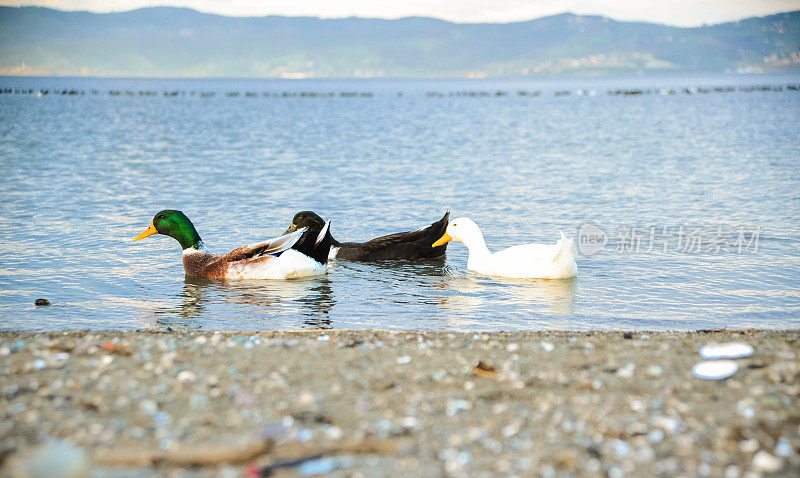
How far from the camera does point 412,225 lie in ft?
62.9

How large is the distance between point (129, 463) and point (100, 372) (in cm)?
196

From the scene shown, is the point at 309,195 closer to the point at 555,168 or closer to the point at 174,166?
the point at 174,166

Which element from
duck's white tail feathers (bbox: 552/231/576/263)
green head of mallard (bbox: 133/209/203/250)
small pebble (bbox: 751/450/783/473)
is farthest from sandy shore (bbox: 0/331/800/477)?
green head of mallard (bbox: 133/209/203/250)

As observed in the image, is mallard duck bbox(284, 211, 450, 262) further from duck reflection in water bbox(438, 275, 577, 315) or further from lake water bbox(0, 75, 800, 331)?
duck reflection in water bbox(438, 275, 577, 315)

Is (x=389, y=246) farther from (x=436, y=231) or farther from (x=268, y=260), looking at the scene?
(x=268, y=260)

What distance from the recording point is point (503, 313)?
11.2 m

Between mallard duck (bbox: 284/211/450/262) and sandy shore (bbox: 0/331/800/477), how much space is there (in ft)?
23.3

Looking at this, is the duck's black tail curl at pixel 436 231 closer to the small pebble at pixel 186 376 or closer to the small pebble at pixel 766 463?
the small pebble at pixel 186 376

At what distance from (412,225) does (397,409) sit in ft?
43.8

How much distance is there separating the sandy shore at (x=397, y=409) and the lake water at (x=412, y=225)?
3.06 meters

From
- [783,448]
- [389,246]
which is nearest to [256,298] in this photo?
[389,246]

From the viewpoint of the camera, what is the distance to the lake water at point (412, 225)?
11312 millimetres

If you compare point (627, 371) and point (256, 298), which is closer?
point (627, 371)

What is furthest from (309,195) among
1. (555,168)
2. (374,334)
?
(374,334)
